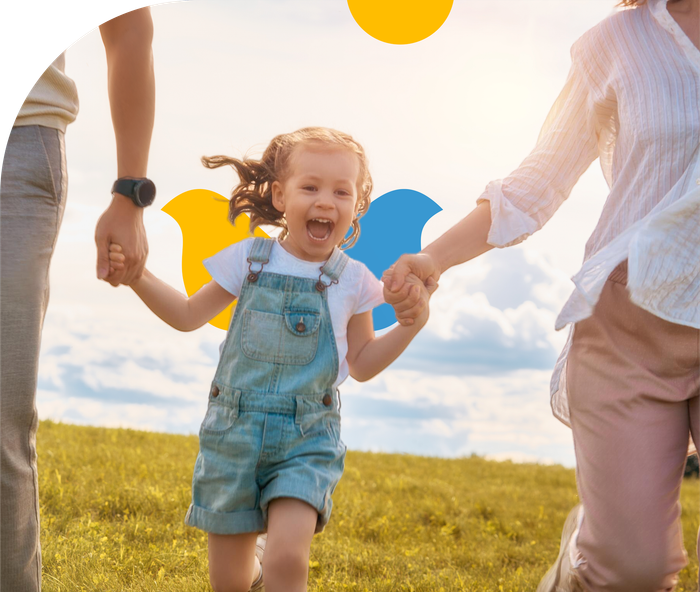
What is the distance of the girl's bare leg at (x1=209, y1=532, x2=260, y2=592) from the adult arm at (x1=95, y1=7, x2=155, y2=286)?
1.03 metres

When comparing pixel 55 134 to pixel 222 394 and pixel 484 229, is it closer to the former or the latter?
pixel 222 394

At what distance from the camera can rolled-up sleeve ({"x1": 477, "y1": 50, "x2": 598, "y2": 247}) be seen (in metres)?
2.85

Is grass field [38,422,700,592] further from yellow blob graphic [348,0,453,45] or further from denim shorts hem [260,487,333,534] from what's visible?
yellow blob graphic [348,0,453,45]

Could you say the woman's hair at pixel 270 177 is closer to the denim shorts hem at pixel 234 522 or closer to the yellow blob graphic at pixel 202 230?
the yellow blob graphic at pixel 202 230

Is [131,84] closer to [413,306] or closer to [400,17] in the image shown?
[400,17]

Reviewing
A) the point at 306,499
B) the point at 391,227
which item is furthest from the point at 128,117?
the point at 306,499

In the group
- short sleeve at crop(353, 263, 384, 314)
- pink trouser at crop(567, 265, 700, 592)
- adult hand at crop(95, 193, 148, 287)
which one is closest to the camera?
pink trouser at crop(567, 265, 700, 592)

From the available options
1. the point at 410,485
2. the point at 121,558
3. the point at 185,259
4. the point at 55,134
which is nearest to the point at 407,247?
the point at 185,259

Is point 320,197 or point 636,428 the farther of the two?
point 320,197

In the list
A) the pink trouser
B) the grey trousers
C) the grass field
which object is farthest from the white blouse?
the grass field

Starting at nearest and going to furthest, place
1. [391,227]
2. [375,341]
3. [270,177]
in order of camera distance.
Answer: [375,341], [270,177], [391,227]

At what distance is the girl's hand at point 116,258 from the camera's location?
2.73 metres

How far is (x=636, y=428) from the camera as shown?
8.49 feet

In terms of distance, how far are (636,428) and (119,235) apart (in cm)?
190
